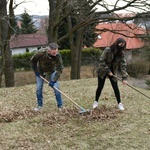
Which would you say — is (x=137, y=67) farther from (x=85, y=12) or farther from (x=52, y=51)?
(x=52, y=51)

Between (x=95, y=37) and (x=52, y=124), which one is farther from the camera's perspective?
(x=95, y=37)

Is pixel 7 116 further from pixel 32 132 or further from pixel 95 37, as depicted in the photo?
pixel 95 37

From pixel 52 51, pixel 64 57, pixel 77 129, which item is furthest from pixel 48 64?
pixel 64 57

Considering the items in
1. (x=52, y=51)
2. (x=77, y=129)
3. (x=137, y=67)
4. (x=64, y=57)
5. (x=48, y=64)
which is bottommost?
(x=137, y=67)

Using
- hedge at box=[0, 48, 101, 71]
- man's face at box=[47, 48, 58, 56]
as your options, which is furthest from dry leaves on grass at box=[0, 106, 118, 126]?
hedge at box=[0, 48, 101, 71]

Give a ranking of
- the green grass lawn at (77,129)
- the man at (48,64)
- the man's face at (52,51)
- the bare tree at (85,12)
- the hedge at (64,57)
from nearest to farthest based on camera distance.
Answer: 1. the green grass lawn at (77,129)
2. the man's face at (52,51)
3. the man at (48,64)
4. the bare tree at (85,12)
5. the hedge at (64,57)

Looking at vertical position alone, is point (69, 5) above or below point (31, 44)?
above

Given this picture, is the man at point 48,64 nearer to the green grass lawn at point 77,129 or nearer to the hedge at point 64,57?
the green grass lawn at point 77,129

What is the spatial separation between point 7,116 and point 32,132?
1015mm

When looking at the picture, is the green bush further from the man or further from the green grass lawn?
the man

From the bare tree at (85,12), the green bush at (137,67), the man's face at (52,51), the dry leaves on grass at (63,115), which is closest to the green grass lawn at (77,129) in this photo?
the dry leaves on grass at (63,115)

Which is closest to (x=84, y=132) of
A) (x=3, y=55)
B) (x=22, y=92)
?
(x=22, y=92)

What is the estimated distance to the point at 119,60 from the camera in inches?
→ 247

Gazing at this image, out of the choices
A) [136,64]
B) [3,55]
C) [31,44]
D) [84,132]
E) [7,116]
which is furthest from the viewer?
[31,44]
